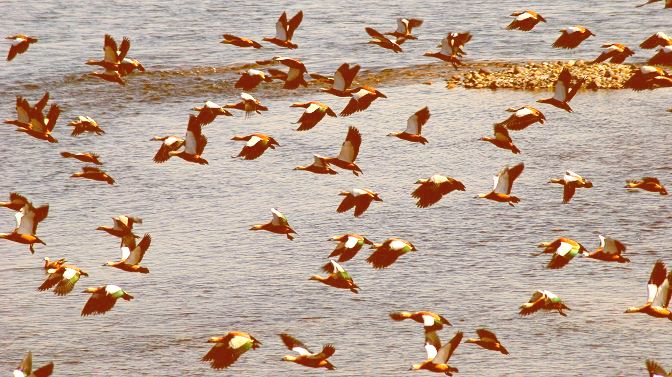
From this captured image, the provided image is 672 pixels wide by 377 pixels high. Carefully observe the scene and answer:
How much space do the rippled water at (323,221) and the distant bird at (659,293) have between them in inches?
182

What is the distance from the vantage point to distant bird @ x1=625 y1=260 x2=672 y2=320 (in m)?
25.8

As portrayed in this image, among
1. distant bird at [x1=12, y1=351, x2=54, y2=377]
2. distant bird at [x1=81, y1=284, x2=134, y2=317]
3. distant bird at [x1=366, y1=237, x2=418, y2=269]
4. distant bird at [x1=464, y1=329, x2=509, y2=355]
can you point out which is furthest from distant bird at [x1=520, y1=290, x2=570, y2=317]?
distant bird at [x1=12, y1=351, x2=54, y2=377]

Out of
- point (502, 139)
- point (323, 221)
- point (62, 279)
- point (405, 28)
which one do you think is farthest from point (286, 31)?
point (323, 221)

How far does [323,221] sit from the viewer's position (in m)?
43.7

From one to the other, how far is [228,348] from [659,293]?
8.98 metres

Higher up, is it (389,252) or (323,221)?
(389,252)

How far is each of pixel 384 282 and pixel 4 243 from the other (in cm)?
1189

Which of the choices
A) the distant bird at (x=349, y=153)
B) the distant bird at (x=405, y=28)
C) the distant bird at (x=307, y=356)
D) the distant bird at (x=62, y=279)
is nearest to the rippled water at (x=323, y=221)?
the distant bird at (x=62, y=279)

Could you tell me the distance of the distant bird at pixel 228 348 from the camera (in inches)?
1092

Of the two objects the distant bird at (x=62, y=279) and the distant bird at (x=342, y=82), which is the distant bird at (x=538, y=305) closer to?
the distant bird at (x=342, y=82)

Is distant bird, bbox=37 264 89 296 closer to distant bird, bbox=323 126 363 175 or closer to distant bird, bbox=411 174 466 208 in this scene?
distant bird, bbox=323 126 363 175

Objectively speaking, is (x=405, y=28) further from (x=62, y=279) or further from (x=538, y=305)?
(x=62, y=279)

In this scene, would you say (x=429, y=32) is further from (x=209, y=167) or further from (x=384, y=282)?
(x=384, y=282)

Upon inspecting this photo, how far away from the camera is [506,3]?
82.6m
